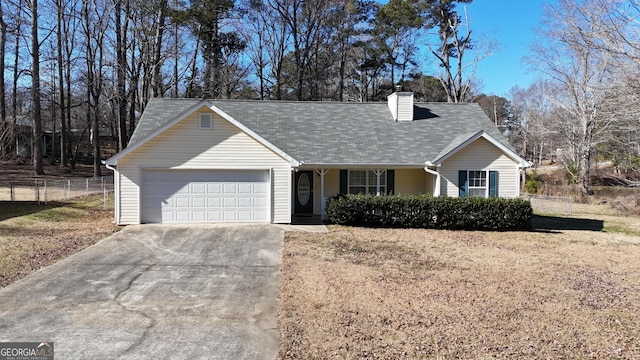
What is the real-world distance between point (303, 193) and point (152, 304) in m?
10.5

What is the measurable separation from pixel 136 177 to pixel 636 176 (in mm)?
26159

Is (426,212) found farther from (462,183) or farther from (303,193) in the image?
(303,193)

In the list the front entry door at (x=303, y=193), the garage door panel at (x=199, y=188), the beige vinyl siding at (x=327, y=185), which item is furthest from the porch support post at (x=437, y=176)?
the garage door panel at (x=199, y=188)

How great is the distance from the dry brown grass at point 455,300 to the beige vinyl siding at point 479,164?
3.88 m

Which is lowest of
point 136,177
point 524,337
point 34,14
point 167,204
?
point 524,337

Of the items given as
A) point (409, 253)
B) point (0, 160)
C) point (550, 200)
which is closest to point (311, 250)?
point (409, 253)

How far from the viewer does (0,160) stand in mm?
16906

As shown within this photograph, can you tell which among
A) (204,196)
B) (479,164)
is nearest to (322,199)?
(204,196)

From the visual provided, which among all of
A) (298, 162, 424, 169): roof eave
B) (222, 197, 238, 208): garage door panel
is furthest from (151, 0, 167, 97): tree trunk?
(298, 162, 424, 169): roof eave

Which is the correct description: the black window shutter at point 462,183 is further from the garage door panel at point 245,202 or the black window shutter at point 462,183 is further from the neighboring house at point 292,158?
the garage door panel at point 245,202

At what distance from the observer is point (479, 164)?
1616 cm

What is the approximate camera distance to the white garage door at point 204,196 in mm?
14227

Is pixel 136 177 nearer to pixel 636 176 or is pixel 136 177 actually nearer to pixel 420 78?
pixel 636 176

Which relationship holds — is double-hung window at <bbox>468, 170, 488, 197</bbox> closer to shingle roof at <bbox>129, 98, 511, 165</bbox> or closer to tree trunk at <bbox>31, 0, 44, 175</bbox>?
shingle roof at <bbox>129, 98, 511, 165</bbox>
